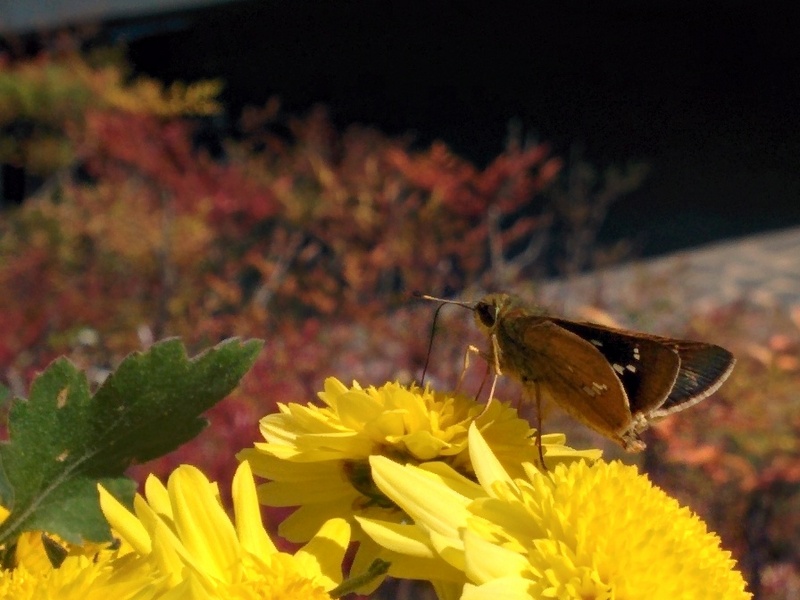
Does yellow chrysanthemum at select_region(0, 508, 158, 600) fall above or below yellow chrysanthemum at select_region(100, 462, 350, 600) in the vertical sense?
above

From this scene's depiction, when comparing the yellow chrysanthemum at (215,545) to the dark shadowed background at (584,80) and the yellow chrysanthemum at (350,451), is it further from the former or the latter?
the dark shadowed background at (584,80)

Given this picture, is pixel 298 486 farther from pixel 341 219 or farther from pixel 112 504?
pixel 341 219

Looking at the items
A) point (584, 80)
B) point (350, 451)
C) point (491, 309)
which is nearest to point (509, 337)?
point (491, 309)

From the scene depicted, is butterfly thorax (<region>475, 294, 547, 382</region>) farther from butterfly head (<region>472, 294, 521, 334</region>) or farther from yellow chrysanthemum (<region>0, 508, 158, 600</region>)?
yellow chrysanthemum (<region>0, 508, 158, 600</region>)

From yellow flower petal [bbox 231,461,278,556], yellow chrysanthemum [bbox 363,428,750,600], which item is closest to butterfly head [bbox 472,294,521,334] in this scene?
yellow chrysanthemum [bbox 363,428,750,600]

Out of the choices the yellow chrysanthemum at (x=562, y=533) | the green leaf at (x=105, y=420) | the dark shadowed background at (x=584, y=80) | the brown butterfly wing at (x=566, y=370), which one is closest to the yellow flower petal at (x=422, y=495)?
the yellow chrysanthemum at (x=562, y=533)

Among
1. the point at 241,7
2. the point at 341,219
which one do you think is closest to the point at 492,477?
the point at 341,219
